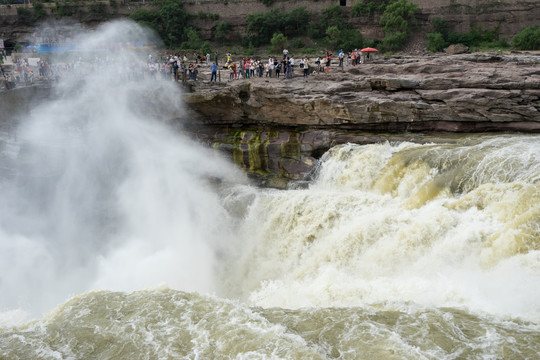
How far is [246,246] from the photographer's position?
14641mm

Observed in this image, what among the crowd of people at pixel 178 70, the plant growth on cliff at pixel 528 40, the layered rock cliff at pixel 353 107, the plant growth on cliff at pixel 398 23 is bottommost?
the layered rock cliff at pixel 353 107

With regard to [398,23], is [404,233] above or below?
below

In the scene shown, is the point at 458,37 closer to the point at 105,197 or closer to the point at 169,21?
the point at 169,21

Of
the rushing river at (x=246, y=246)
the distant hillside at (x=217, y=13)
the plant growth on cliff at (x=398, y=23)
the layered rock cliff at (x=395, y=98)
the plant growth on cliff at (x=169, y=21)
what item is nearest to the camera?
the rushing river at (x=246, y=246)

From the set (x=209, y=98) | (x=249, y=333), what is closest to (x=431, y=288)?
(x=249, y=333)

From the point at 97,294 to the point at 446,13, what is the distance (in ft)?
97.8

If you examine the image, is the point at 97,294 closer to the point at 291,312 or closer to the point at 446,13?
the point at 291,312

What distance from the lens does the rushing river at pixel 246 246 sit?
300 inches

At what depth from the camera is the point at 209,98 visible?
18594mm

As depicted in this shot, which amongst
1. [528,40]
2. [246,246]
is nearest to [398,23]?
[528,40]

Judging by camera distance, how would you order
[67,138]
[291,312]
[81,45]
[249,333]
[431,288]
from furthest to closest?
1. [81,45]
2. [67,138]
3. [431,288]
4. [291,312]
5. [249,333]

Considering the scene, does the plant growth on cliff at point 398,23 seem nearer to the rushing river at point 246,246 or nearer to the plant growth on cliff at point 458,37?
the plant growth on cliff at point 458,37

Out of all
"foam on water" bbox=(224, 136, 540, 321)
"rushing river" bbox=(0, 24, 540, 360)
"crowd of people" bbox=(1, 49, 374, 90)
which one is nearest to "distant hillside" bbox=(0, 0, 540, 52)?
"crowd of people" bbox=(1, 49, 374, 90)

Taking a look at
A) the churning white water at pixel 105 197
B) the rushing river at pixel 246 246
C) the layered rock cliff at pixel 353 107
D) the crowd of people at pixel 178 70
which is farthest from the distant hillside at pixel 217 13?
the rushing river at pixel 246 246
